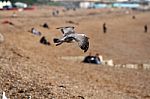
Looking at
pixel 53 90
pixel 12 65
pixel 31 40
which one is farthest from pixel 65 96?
pixel 31 40

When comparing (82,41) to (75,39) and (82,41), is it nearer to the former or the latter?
(82,41)

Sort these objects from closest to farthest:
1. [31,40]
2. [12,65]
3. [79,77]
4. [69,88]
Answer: [69,88] < [12,65] < [79,77] < [31,40]

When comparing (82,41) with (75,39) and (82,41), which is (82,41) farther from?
(75,39)

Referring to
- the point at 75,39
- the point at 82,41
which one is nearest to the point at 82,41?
the point at 82,41

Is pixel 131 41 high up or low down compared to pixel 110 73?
down

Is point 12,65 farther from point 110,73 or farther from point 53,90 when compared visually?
point 110,73

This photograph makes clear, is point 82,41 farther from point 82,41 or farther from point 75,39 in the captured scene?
point 75,39

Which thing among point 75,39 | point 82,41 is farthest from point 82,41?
point 75,39

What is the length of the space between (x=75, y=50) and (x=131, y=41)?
15.6m

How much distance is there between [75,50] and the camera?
1416 inches

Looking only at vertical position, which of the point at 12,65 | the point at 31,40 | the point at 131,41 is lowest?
the point at 131,41

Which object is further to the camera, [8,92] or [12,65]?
[12,65]

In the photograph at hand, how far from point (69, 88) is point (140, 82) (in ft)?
26.3

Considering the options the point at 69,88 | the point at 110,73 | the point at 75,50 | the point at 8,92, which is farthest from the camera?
the point at 75,50
